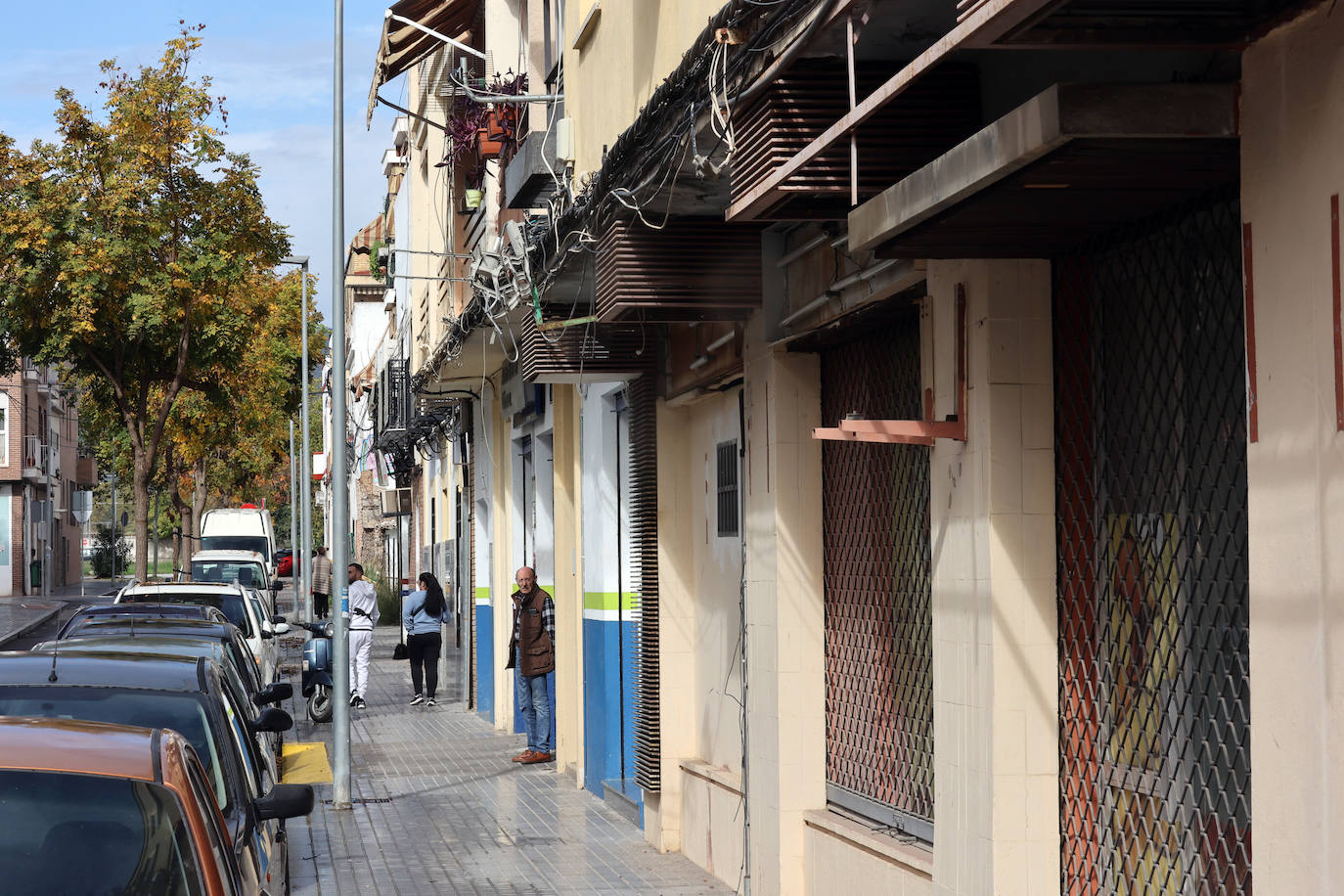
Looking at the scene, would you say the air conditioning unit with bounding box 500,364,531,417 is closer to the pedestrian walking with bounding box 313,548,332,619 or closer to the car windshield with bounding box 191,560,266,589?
the car windshield with bounding box 191,560,266,589

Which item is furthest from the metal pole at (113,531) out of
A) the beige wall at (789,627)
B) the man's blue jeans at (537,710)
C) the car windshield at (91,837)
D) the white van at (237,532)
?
the car windshield at (91,837)

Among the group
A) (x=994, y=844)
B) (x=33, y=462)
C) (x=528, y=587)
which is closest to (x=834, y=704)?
(x=994, y=844)

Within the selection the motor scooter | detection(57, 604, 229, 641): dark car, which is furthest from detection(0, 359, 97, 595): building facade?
detection(57, 604, 229, 641): dark car

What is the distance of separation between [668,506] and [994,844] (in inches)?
246

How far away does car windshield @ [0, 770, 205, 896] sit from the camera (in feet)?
14.7

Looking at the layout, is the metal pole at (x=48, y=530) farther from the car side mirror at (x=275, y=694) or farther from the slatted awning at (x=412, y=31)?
the car side mirror at (x=275, y=694)

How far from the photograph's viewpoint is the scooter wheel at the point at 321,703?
69.5 feet

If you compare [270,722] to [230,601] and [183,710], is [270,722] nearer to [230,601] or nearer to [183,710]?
[183,710]

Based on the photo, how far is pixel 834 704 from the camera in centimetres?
906

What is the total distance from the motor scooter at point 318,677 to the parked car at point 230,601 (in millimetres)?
444

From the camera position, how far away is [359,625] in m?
22.5

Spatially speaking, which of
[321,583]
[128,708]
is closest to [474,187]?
[128,708]

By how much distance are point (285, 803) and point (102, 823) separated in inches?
69.4

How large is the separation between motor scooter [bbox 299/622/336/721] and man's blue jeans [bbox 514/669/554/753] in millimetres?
4104
